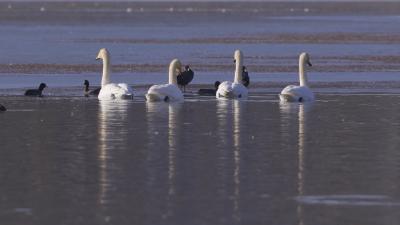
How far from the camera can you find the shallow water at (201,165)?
10398 millimetres

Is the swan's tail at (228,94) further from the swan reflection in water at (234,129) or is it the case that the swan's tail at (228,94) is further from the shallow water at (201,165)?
the shallow water at (201,165)

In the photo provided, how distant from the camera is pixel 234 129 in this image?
17.2 metres

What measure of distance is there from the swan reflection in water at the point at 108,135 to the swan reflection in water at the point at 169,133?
0.36m

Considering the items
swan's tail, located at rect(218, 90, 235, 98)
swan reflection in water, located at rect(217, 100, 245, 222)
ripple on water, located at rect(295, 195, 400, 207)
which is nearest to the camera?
ripple on water, located at rect(295, 195, 400, 207)

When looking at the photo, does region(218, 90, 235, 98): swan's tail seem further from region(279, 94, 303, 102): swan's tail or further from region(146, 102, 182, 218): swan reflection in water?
region(146, 102, 182, 218): swan reflection in water

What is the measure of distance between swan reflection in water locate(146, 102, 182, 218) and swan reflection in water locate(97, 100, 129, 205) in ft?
1.18

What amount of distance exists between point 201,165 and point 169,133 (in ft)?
11.4

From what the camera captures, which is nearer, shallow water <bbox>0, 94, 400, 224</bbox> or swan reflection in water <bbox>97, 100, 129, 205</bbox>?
shallow water <bbox>0, 94, 400, 224</bbox>

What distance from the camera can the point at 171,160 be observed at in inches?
539

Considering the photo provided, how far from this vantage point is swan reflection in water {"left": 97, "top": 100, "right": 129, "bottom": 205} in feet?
39.2

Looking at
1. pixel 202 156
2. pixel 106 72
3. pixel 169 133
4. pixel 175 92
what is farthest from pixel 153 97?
pixel 202 156

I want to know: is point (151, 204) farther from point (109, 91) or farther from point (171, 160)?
point (109, 91)

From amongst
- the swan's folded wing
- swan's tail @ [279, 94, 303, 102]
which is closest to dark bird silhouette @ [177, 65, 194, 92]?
the swan's folded wing

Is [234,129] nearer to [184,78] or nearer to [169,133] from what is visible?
[169,133]
